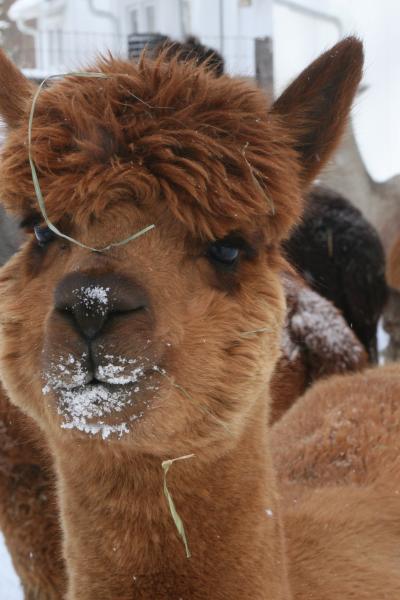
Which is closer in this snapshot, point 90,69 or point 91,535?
point 91,535

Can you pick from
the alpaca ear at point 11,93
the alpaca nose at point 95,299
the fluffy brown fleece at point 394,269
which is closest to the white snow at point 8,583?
the alpaca ear at point 11,93

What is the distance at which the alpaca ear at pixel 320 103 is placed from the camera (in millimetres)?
2260

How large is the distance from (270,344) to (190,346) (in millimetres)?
384

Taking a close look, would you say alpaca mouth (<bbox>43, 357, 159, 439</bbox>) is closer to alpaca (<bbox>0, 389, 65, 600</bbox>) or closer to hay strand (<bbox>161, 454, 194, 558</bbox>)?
hay strand (<bbox>161, 454, 194, 558</bbox>)

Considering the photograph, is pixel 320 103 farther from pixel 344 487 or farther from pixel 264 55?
pixel 264 55

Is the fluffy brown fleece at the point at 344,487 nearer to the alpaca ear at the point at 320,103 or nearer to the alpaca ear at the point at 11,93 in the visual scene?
the alpaca ear at the point at 320,103

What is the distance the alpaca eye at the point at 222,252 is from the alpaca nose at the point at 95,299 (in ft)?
1.07

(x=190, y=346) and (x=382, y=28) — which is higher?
(x=190, y=346)

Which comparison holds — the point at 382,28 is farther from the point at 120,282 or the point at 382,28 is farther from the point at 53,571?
the point at 120,282

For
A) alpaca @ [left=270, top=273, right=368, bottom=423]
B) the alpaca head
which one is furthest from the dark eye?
alpaca @ [left=270, top=273, right=368, bottom=423]

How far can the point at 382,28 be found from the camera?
488 inches

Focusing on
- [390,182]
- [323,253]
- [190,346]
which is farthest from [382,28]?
[190,346]

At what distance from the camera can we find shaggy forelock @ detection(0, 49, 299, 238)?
1943 mm

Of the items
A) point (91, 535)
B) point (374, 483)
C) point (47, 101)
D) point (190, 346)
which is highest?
point (47, 101)
